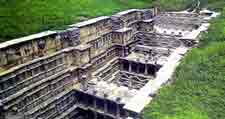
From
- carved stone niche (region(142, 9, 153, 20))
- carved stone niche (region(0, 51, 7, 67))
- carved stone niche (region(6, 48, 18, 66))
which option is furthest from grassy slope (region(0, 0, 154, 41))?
carved stone niche (region(142, 9, 153, 20))

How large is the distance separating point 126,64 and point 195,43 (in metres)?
5.27

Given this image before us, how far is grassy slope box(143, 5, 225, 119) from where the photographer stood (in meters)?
8.10

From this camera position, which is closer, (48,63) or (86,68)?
(48,63)

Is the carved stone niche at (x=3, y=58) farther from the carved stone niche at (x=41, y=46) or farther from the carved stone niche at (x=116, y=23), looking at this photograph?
the carved stone niche at (x=116, y=23)

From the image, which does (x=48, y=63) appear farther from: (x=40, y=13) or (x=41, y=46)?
(x=40, y=13)

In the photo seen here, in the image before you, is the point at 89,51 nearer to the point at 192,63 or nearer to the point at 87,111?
the point at 87,111

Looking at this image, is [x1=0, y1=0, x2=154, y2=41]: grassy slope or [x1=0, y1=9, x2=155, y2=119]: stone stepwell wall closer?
[x1=0, y1=9, x2=155, y2=119]: stone stepwell wall

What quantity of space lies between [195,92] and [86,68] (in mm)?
7238

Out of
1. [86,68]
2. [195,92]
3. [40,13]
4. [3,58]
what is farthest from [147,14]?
[3,58]

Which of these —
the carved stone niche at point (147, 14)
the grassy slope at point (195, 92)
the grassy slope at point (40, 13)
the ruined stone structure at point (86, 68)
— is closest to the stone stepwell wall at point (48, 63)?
the ruined stone structure at point (86, 68)

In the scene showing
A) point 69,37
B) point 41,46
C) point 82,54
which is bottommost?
point 82,54

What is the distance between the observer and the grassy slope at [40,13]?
533 inches

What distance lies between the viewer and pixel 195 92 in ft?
30.6

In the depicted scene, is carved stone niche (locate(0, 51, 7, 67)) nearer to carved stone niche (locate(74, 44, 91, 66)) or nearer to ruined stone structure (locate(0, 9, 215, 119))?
ruined stone structure (locate(0, 9, 215, 119))
